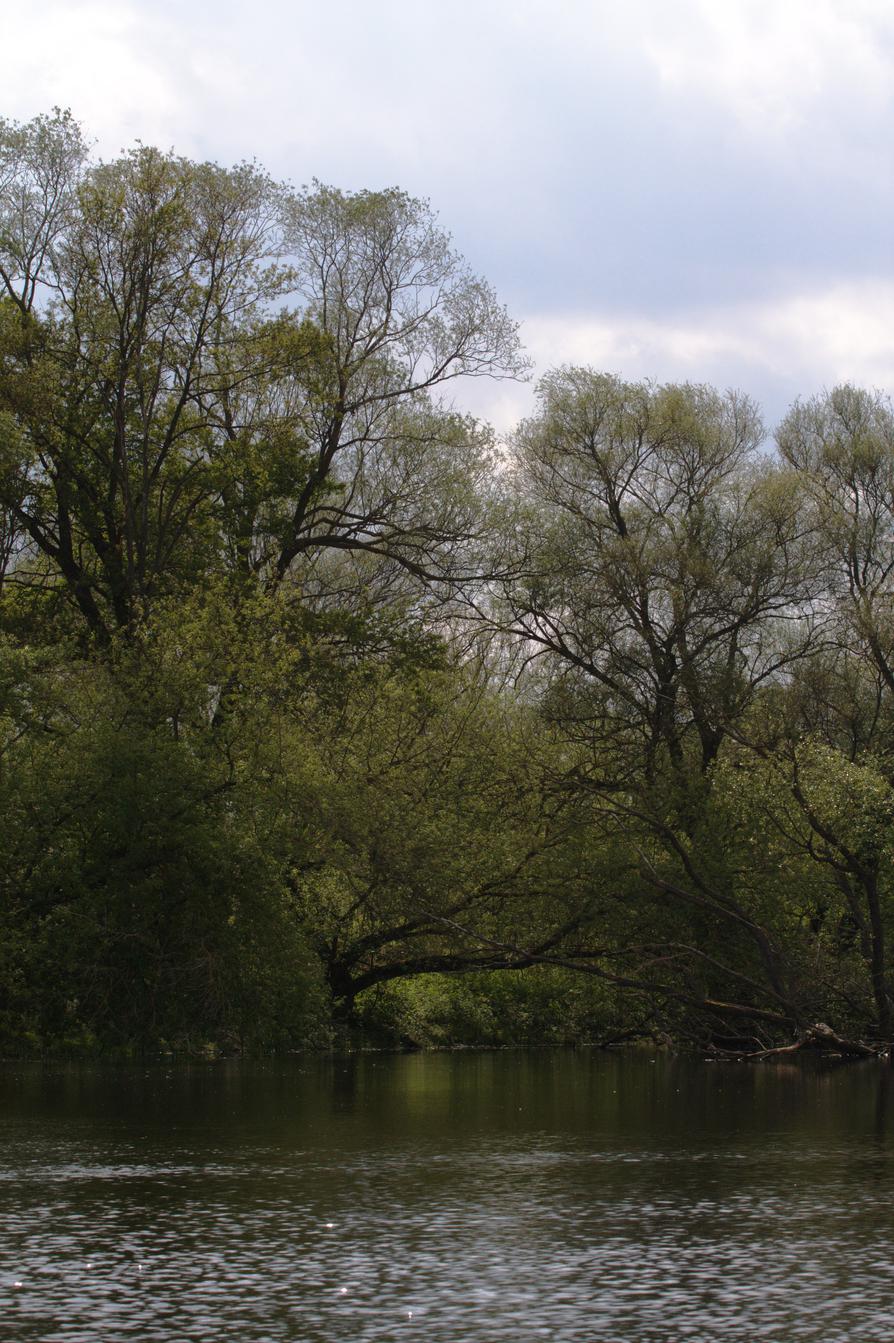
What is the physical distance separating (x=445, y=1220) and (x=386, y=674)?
26921 mm

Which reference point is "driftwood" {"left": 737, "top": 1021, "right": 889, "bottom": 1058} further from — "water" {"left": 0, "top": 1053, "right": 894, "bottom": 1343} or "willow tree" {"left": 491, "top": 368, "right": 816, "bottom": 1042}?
"water" {"left": 0, "top": 1053, "right": 894, "bottom": 1343}

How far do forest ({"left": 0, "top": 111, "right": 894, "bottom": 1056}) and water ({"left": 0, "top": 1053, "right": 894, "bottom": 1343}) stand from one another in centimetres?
1018

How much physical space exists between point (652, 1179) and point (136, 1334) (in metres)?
6.27

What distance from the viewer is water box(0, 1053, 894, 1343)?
743 cm

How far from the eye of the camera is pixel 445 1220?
10.3m

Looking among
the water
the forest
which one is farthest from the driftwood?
the water

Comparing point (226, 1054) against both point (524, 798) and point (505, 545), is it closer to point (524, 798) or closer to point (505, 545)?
point (524, 798)

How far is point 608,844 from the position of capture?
109 feet

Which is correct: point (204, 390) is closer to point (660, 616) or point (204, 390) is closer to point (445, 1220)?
point (660, 616)

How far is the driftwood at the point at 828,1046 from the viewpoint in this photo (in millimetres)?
28750

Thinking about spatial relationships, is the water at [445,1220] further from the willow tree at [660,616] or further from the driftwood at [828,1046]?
the willow tree at [660,616]

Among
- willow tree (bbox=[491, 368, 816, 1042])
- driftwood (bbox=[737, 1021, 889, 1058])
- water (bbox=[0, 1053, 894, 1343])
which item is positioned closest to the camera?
water (bbox=[0, 1053, 894, 1343])

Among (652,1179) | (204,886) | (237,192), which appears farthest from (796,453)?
(652,1179)

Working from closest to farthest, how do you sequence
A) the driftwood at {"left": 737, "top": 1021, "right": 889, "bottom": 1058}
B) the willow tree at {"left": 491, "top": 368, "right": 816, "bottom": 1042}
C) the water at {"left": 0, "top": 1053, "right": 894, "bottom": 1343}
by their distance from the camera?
1. the water at {"left": 0, "top": 1053, "right": 894, "bottom": 1343}
2. the driftwood at {"left": 737, "top": 1021, "right": 889, "bottom": 1058}
3. the willow tree at {"left": 491, "top": 368, "right": 816, "bottom": 1042}
